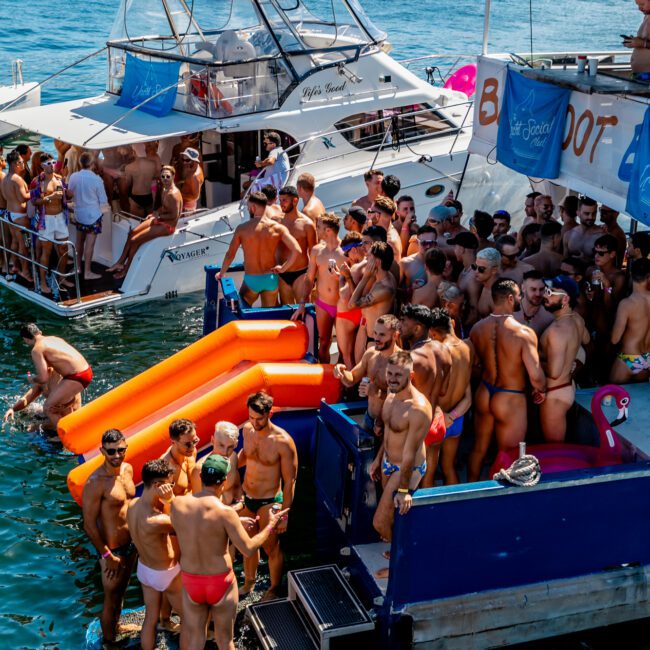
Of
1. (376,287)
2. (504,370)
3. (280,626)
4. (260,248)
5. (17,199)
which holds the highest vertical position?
(376,287)

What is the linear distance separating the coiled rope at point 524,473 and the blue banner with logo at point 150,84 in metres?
8.64

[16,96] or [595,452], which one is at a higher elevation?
[595,452]

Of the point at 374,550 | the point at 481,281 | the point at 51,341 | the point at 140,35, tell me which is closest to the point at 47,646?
the point at 374,550

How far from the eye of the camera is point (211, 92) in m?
13.2

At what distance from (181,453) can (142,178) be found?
7167 mm

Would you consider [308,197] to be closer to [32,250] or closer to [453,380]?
[32,250]

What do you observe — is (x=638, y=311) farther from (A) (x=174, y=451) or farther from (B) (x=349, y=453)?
(A) (x=174, y=451)

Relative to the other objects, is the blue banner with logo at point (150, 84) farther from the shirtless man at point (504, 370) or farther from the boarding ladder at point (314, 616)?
the boarding ladder at point (314, 616)

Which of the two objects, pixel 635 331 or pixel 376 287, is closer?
pixel 635 331

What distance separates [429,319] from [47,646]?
12.7 ft

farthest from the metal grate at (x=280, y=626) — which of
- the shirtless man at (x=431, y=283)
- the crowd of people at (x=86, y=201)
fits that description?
the crowd of people at (x=86, y=201)

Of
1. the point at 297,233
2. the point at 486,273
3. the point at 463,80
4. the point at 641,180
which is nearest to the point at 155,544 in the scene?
the point at 486,273

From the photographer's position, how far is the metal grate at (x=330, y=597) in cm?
677

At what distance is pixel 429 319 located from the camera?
726 cm
